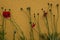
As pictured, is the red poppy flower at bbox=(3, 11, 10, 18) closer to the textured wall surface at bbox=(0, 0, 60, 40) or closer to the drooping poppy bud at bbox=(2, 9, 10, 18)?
the drooping poppy bud at bbox=(2, 9, 10, 18)

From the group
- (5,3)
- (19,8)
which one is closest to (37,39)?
(19,8)

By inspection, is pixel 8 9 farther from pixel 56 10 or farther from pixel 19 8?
pixel 56 10

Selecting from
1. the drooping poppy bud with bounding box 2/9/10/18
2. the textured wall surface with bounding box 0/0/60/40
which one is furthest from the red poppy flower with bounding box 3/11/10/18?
the textured wall surface with bounding box 0/0/60/40

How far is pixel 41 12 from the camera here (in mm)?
1741

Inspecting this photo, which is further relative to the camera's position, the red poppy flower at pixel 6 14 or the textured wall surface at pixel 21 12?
the textured wall surface at pixel 21 12

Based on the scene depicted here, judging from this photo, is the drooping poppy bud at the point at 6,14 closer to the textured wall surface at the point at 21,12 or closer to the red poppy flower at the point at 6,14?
the red poppy flower at the point at 6,14

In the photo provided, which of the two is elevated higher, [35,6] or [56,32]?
[35,6]

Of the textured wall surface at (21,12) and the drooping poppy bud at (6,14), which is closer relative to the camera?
the drooping poppy bud at (6,14)

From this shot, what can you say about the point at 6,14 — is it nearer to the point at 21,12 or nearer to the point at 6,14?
the point at 6,14

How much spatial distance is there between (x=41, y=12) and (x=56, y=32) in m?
0.26

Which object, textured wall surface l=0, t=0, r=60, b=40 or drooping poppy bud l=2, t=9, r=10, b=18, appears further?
textured wall surface l=0, t=0, r=60, b=40

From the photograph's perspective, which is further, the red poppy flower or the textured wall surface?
the textured wall surface

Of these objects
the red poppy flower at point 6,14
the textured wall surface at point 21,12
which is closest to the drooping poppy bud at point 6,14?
the red poppy flower at point 6,14

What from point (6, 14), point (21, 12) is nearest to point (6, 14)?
point (6, 14)
